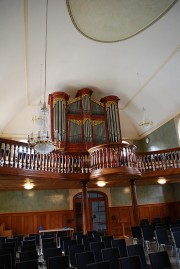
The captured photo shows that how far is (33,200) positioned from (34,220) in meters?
1.03

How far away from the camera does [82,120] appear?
12961mm

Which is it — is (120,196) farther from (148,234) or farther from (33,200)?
(148,234)

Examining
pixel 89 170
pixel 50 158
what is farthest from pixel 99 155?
pixel 50 158

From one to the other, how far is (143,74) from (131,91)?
69.6 inches

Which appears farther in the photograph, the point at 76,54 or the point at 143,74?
the point at 143,74

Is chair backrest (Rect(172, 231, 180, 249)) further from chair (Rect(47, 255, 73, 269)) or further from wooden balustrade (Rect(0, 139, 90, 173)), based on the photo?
wooden balustrade (Rect(0, 139, 90, 173))

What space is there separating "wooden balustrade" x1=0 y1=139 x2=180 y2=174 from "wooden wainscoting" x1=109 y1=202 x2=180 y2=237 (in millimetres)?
4763

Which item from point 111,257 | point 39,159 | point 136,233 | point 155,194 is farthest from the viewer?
point 155,194

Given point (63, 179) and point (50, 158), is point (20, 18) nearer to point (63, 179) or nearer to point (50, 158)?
point (50, 158)

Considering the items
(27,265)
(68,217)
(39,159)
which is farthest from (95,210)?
(27,265)

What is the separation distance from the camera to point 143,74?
12156 millimetres

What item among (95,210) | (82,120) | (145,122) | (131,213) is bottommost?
(131,213)

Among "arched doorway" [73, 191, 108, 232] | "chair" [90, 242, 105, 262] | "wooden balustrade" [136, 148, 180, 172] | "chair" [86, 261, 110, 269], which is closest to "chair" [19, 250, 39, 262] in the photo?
"chair" [90, 242, 105, 262]

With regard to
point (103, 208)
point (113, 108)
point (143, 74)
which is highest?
point (143, 74)
